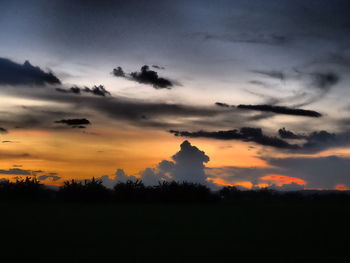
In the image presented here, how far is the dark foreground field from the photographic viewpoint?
419 inches

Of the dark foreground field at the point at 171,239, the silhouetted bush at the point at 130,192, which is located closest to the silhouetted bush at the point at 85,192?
the silhouetted bush at the point at 130,192

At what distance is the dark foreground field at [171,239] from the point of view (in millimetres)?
10637

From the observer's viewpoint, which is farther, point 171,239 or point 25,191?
point 25,191

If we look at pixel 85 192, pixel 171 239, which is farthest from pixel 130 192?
pixel 171 239

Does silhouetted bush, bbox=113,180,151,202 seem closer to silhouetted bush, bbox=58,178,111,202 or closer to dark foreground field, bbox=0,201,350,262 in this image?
silhouetted bush, bbox=58,178,111,202

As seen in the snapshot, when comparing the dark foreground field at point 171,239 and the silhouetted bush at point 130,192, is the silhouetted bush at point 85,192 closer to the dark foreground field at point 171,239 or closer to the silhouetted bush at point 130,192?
the silhouetted bush at point 130,192

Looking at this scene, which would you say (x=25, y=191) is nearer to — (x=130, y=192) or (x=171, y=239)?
(x=130, y=192)

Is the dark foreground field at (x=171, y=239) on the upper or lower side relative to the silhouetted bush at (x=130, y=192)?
lower

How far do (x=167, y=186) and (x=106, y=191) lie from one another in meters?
4.84

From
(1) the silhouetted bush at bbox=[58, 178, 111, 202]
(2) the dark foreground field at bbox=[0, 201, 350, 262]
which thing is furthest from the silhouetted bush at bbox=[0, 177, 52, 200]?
(2) the dark foreground field at bbox=[0, 201, 350, 262]

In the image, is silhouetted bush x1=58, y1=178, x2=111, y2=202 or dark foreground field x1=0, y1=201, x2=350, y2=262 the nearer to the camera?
dark foreground field x1=0, y1=201, x2=350, y2=262

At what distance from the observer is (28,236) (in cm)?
1335

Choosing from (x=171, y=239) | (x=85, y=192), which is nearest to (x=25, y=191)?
(x=85, y=192)

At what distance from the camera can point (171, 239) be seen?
13.0 metres
